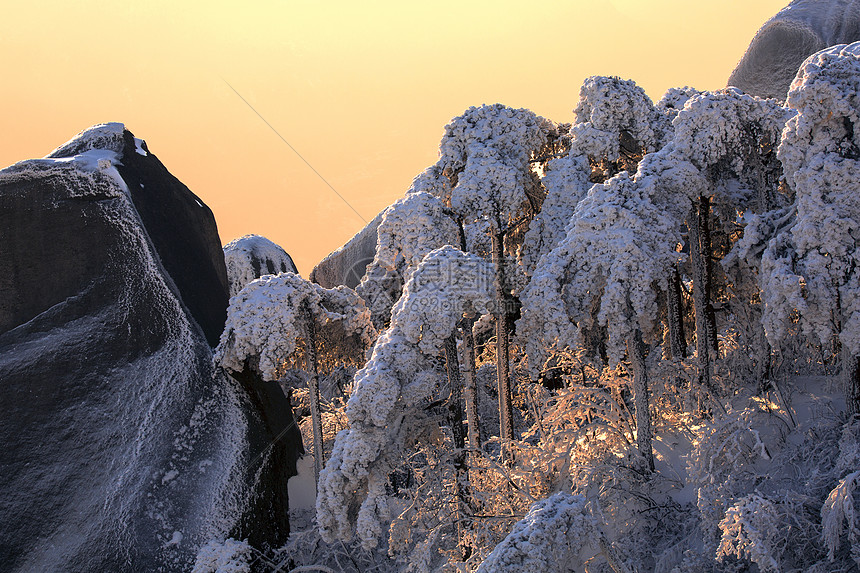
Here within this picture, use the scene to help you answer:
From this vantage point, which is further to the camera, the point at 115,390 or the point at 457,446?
the point at 115,390

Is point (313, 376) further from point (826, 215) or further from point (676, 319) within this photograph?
point (826, 215)

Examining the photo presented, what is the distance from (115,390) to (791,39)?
27630 millimetres

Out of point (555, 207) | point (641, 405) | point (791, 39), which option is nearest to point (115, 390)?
point (555, 207)

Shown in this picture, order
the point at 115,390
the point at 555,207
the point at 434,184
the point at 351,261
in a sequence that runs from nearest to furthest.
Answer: the point at 115,390
the point at 434,184
the point at 555,207
the point at 351,261

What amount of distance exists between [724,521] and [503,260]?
619 cm

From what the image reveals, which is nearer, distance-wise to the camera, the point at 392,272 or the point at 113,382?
the point at 113,382

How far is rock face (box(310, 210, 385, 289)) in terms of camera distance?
97.4ft

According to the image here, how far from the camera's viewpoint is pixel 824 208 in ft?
37.2

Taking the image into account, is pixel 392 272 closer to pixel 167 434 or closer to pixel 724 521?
pixel 167 434

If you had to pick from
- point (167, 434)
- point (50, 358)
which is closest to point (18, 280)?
point (50, 358)

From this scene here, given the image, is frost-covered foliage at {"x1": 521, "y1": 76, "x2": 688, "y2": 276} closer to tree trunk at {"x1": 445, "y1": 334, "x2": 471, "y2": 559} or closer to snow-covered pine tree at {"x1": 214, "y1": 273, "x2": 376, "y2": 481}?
tree trunk at {"x1": 445, "y1": 334, "x2": 471, "y2": 559}

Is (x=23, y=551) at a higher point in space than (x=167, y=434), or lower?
lower

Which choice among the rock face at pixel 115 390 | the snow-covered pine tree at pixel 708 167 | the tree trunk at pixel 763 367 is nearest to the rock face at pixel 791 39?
the snow-covered pine tree at pixel 708 167

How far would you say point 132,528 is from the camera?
43.7 feet
